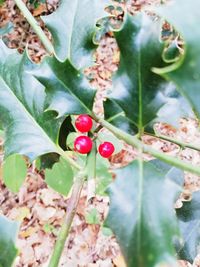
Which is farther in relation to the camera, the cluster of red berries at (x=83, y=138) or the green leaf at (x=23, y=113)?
the green leaf at (x=23, y=113)

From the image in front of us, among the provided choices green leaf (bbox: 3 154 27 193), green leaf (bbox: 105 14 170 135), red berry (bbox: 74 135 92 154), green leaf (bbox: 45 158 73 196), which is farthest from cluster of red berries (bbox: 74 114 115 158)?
green leaf (bbox: 3 154 27 193)

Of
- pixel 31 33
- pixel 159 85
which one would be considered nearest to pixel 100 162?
pixel 159 85

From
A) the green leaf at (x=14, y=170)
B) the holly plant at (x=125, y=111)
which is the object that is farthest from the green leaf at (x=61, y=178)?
the holly plant at (x=125, y=111)

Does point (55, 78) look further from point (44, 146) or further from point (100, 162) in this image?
point (100, 162)

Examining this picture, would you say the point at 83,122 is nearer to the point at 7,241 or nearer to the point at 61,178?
the point at 7,241

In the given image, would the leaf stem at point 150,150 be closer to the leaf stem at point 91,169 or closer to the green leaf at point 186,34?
the leaf stem at point 91,169

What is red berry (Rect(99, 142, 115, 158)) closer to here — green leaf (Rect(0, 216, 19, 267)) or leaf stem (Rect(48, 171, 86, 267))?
leaf stem (Rect(48, 171, 86, 267))
